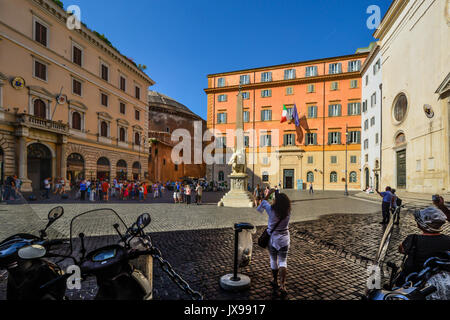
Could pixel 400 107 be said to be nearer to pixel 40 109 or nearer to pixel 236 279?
pixel 236 279

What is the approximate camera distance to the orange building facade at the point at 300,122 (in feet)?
111

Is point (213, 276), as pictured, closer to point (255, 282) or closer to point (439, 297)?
point (255, 282)

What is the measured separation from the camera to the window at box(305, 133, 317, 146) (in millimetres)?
35375

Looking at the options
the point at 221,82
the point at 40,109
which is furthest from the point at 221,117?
the point at 40,109

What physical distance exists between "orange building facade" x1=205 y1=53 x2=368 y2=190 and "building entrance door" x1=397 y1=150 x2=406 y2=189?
13211 mm

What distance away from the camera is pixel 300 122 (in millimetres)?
36281

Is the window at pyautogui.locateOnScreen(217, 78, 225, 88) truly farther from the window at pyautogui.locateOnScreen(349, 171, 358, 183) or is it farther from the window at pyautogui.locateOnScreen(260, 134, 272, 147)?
the window at pyautogui.locateOnScreen(349, 171, 358, 183)

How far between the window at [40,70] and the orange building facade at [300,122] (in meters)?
23.9

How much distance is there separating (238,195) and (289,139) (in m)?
24.7

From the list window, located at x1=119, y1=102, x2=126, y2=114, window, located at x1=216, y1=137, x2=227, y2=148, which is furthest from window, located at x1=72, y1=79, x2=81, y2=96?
Answer: window, located at x1=216, y1=137, x2=227, y2=148

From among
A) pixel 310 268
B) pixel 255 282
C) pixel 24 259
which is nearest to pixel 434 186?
pixel 310 268

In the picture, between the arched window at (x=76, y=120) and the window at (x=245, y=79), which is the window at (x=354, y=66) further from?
the arched window at (x=76, y=120)
